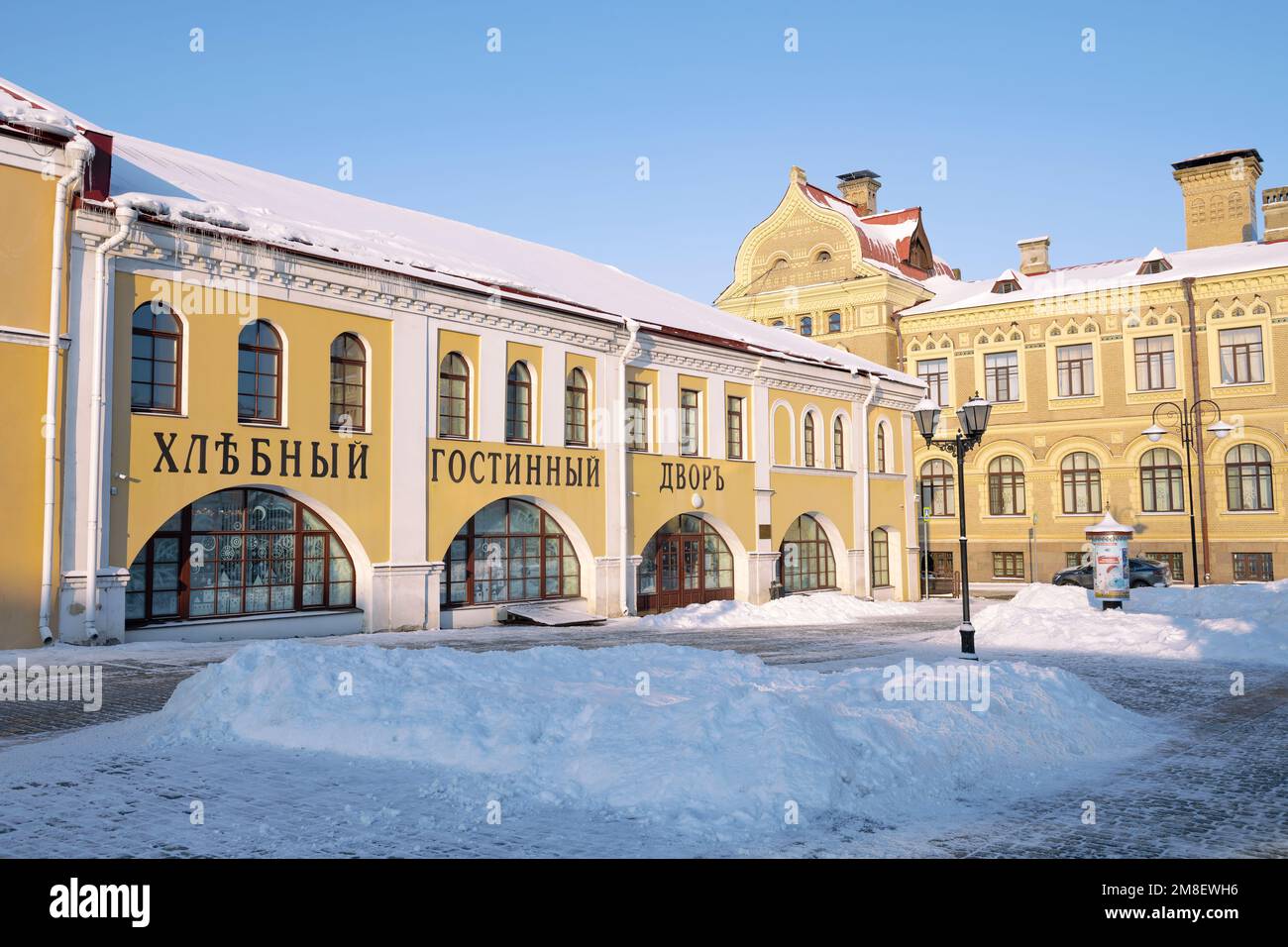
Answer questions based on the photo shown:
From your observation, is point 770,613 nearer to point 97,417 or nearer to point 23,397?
point 97,417

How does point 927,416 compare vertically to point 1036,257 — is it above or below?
below

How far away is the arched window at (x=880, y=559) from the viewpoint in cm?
3192

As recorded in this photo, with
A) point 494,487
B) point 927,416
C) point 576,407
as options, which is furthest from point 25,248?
point 927,416

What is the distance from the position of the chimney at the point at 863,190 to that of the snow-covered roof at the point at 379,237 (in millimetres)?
22415

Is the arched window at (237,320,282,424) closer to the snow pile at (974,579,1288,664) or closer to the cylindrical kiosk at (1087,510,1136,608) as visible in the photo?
the snow pile at (974,579,1288,664)

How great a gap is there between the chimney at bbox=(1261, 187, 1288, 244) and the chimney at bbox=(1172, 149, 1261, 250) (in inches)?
110

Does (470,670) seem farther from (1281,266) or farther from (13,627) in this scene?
(1281,266)

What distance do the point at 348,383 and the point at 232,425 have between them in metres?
2.45

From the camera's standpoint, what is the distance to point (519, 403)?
2105 centimetres

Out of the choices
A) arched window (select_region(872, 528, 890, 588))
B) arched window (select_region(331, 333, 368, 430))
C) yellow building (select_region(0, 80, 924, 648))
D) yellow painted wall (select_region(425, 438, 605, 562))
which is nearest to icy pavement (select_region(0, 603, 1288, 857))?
yellow building (select_region(0, 80, 924, 648))

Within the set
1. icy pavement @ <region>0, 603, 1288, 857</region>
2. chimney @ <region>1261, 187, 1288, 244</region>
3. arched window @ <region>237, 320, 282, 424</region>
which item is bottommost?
icy pavement @ <region>0, 603, 1288, 857</region>

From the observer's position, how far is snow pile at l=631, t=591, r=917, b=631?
2138 centimetres

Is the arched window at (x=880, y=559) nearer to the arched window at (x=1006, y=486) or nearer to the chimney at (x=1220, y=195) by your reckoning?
→ the arched window at (x=1006, y=486)

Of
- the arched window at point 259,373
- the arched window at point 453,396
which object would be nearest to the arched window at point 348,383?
the arched window at point 259,373
